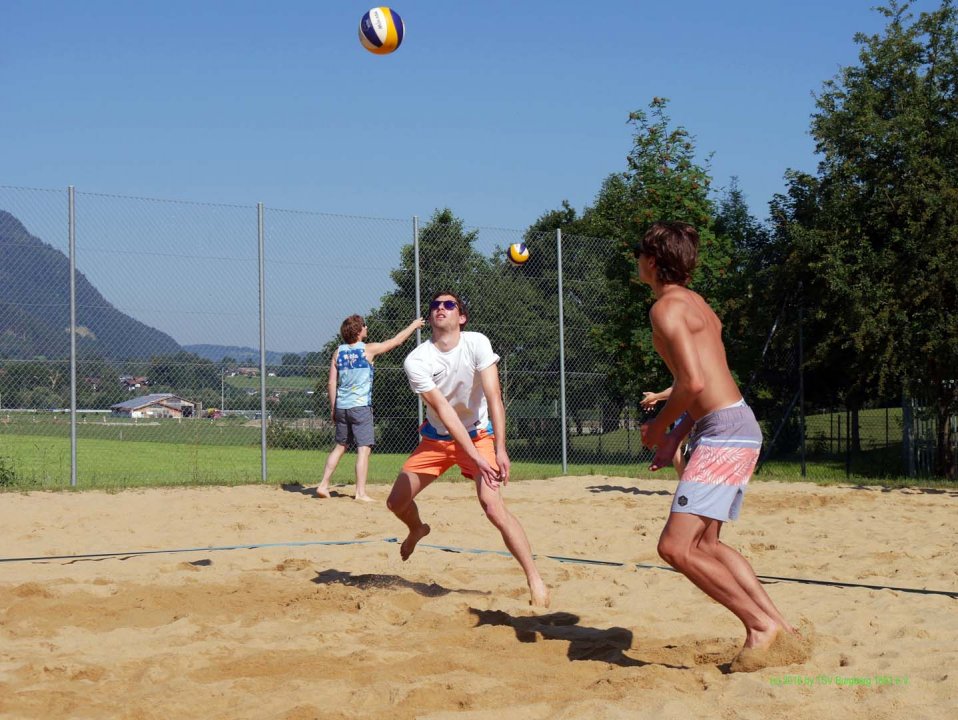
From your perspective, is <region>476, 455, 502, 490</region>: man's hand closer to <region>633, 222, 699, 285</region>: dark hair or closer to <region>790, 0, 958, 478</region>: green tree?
<region>633, 222, 699, 285</region>: dark hair

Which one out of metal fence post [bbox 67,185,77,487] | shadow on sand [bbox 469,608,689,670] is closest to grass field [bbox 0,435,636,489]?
metal fence post [bbox 67,185,77,487]

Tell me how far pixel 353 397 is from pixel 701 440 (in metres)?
7.02

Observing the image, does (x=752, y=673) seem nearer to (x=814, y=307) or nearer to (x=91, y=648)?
(x=91, y=648)

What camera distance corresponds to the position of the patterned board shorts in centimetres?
399

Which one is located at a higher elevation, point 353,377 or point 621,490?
point 353,377

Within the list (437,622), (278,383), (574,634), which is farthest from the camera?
→ (278,383)

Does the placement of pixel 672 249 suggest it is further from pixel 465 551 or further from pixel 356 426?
pixel 356 426

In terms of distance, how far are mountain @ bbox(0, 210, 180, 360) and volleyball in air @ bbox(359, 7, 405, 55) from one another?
3.97m

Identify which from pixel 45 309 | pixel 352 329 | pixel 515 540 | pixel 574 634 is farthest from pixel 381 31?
pixel 574 634

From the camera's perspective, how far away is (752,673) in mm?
4043

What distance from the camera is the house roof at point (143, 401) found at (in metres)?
11.7

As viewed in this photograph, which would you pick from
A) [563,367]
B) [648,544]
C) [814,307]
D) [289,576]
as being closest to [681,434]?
[289,576]

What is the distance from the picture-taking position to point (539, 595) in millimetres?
5535

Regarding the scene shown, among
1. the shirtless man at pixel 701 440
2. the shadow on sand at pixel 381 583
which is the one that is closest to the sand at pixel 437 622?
the shadow on sand at pixel 381 583
